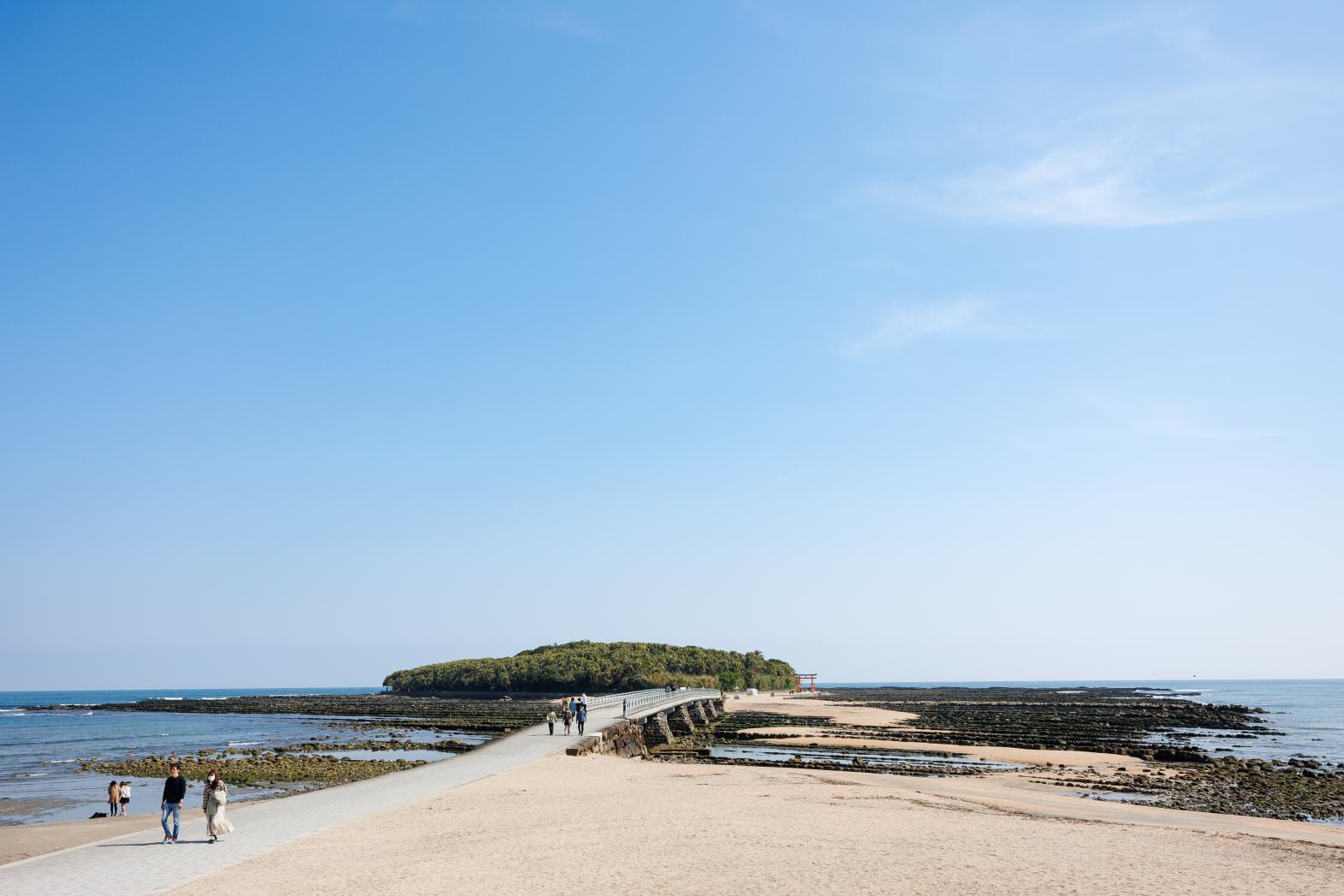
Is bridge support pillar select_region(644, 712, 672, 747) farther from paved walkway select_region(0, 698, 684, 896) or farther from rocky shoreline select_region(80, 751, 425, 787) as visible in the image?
paved walkway select_region(0, 698, 684, 896)

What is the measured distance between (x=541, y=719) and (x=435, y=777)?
39.5 metres

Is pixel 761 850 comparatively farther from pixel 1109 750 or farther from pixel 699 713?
pixel 699 713

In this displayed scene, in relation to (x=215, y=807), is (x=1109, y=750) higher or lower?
lower

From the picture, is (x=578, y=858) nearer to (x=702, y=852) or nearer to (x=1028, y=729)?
(x=702, y=852)

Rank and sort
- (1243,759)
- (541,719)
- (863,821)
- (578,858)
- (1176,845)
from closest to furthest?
(578,858) → (1176,845) → (863,821) → (1243,759) → (541,719)

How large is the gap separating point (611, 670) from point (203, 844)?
94655 millimetres

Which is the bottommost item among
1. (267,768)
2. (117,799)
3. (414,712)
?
(414,712)

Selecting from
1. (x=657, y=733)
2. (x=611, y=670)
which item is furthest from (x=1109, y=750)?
(x=611, y=670)

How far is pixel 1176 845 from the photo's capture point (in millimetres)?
17141

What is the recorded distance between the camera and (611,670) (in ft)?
356

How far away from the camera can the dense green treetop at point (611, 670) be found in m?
107

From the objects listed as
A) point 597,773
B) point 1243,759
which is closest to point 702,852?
point 597,773

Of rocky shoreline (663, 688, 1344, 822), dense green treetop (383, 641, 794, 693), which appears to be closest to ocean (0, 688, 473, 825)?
rocky shoreline (663, 688, 1344, 822)

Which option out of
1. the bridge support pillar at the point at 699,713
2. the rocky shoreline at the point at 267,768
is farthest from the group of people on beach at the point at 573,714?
the bridge support pillar at the point at 699,713
